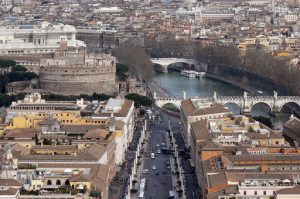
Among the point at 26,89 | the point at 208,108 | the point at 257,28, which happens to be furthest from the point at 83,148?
the point at 257,28

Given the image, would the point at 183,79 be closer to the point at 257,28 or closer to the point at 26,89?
the point at 26,89

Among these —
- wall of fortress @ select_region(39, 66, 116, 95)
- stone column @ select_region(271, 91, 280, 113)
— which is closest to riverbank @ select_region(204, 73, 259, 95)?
stone column @ select_region(271, 91, 280, 113)

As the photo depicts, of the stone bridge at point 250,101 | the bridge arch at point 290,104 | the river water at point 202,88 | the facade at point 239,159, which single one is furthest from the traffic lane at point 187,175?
the bridge arch at point 290,104

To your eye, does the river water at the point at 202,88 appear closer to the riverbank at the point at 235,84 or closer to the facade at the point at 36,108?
the riverbank at the point at 235,84

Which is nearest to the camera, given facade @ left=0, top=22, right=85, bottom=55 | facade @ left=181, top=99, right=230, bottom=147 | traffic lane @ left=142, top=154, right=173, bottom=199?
traffic lane @ left=142, top=154, right=173, bottom=199

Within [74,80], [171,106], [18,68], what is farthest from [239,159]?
[18,68]

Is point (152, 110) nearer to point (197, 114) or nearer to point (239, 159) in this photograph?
point (197, 114)

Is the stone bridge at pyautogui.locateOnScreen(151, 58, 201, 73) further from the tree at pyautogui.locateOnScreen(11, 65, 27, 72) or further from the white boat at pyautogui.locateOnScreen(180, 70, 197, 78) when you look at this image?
the tree at pyautogui.locateOnScreen(11, 65, 27, 72)
